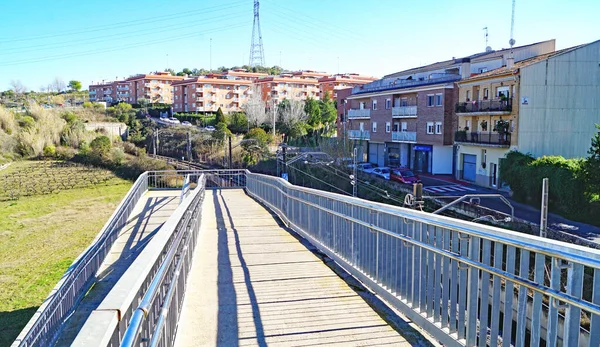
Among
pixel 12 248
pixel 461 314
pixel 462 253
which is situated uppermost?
pixel 462 253

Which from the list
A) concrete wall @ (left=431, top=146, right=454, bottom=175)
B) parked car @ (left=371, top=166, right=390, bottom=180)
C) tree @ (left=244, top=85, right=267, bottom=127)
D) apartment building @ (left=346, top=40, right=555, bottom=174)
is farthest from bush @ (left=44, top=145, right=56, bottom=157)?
concrete wall @ (left=431, top=146, right=454, bottom=175)

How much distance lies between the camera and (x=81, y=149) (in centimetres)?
5606

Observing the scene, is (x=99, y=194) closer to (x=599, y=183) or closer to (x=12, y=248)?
(x=12, y=248)

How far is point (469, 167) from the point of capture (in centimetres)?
3969

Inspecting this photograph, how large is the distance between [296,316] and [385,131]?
1815 inches

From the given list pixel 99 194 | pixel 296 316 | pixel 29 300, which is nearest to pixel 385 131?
pixel 99 194

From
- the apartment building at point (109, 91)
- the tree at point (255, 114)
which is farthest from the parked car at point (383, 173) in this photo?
the apartment building at point (109, 91)

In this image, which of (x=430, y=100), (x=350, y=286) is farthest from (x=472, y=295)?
(x=430, y=100)

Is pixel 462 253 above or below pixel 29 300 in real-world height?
above

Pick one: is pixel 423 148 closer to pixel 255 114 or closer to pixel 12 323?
pixel 255 114

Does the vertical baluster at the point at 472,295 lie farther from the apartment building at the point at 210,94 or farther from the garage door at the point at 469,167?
the apartment building at the point at 210,94

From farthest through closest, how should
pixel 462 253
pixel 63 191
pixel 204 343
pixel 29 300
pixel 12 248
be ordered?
pixel 63 191
pixel 12 248
pixel 29 300
pixel 204 343
pixel 462 253

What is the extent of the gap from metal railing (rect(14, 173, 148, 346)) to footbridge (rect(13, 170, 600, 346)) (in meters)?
0.85

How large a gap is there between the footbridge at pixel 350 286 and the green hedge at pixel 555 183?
69.6 ft
